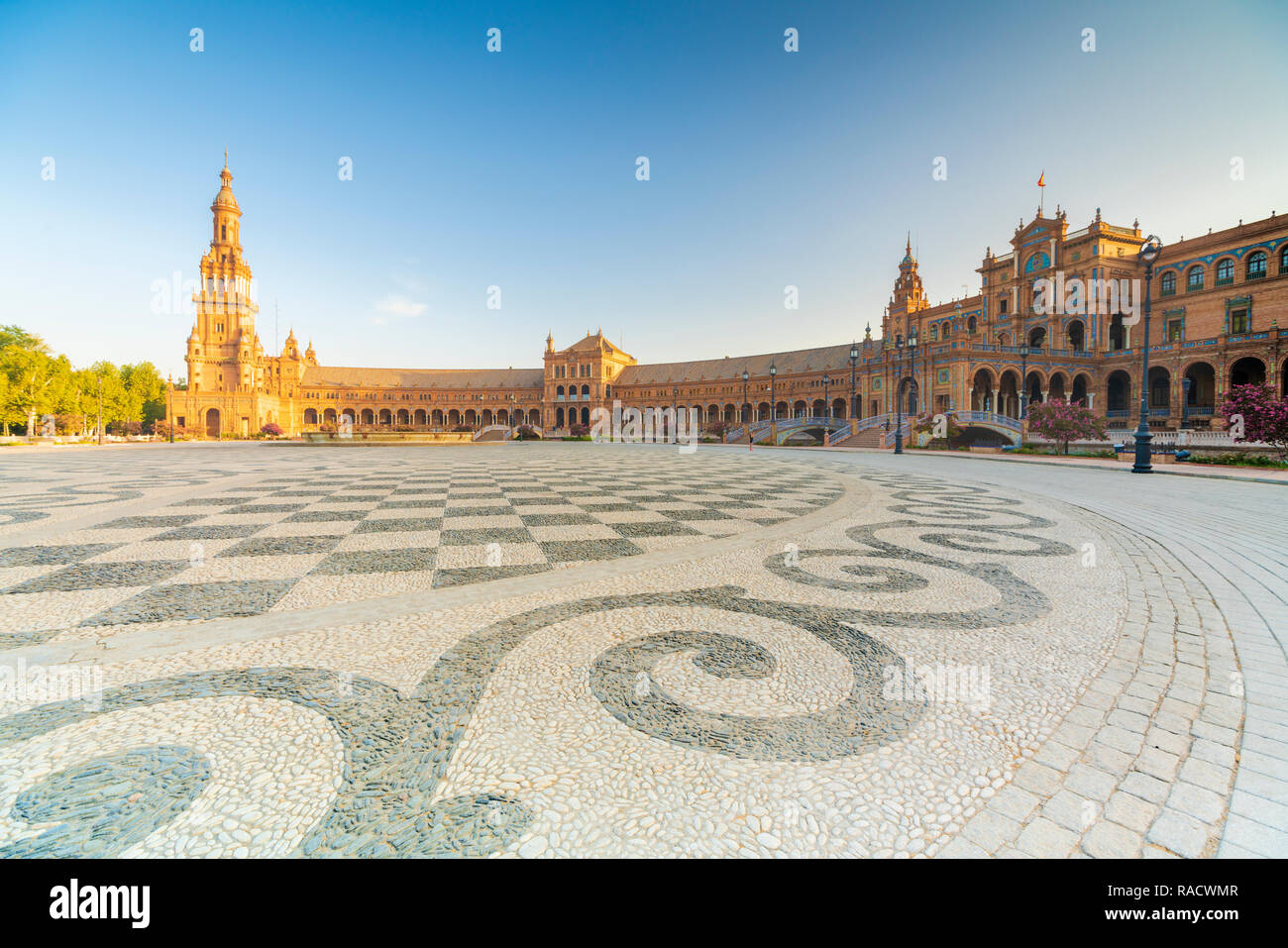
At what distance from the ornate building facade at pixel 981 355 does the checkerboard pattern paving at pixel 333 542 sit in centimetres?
1792

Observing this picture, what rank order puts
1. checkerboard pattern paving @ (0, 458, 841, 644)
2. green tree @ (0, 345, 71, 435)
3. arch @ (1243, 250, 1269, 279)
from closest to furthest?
checkerboard pattern paving @ (0, 458, 841, 644) → arch @ (1243, 250, 1269, 279) → green tree @ (0, 345, 71, 435)

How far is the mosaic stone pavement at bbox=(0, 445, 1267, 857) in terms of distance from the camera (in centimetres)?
148

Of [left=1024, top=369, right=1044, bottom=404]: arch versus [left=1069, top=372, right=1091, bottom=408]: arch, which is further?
[left=1069, top=372, right=1091, bottom=408]: arch

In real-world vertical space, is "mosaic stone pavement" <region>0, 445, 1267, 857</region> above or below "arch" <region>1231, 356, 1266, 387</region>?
below

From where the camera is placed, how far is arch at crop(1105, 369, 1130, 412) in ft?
135

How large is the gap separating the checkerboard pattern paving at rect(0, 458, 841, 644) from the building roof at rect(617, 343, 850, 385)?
59025mm

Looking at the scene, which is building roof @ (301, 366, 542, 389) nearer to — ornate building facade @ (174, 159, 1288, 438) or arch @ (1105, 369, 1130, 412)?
ornate building facade @ (174, 159, 1288, 438)

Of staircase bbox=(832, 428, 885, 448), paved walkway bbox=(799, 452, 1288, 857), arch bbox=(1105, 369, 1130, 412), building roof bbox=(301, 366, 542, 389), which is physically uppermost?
building roof bbox=(301, 366, 542, 389)

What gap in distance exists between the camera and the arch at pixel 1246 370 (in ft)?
112

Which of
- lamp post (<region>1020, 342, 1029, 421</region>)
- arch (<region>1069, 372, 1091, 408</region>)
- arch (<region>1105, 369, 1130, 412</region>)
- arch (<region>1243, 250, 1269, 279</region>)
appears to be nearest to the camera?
arch (<region>1243, 250, 1269, 279</region>)

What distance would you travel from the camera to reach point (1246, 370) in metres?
34.8

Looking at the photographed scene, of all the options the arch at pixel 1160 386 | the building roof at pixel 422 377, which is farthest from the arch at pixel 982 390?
the building roof at pixel 422 377

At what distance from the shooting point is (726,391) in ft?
244

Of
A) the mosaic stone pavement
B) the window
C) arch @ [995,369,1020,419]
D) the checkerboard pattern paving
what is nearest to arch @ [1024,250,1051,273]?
arch @ [995,369,1020,419]
